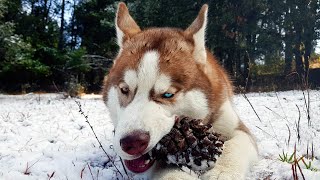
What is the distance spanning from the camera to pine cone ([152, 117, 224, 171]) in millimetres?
2342

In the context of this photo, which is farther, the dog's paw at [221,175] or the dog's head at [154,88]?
the dog's paw at [221,175]

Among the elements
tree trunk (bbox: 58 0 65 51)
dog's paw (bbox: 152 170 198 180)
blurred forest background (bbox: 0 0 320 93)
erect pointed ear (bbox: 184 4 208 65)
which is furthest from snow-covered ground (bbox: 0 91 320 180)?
tree trunk (bbox: 58 0 65 51)

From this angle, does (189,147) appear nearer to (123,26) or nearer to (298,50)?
(123,26)

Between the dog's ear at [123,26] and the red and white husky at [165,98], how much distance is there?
16 millimetres

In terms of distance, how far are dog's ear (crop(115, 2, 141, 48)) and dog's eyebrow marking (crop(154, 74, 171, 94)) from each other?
0.87m

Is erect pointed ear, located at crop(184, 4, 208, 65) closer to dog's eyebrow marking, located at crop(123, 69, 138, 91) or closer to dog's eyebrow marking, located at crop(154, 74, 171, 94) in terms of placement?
dog's eyebrow marking, located at crop(154, 74, 171, 94)

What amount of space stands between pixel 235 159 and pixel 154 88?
765mm

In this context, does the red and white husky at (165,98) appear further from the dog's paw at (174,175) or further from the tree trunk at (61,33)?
the tree trunk at (61,33)

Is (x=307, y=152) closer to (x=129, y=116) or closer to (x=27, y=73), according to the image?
(x=129, y=116)

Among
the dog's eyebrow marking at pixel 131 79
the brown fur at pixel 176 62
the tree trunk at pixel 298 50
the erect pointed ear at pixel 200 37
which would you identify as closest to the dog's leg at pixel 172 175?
the brown fur at pixel 176 62

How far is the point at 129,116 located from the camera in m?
2.25

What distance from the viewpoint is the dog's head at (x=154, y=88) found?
217 cm

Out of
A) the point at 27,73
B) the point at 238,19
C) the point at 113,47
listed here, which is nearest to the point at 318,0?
the point at 238,19

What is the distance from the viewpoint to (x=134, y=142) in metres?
2.07
